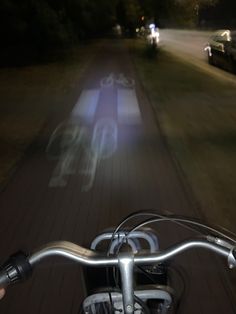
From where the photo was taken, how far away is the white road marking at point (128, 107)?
11.3 metres

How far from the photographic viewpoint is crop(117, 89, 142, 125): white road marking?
11305 mm

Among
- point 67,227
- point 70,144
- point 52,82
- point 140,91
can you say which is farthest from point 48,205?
point 52,82

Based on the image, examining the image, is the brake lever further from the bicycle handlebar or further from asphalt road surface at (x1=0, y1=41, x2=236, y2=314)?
asphalt road surface at (x1=0, y1=41, x2=236, y2=314)

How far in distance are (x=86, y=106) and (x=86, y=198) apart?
23.6 feet

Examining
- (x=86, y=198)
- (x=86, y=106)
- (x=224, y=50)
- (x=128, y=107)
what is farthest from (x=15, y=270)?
(x=224, y=50)

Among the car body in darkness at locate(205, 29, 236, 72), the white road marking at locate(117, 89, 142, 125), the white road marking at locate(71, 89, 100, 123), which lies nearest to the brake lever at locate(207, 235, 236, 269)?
the white road marking at locate(117, 89, 142, 125)

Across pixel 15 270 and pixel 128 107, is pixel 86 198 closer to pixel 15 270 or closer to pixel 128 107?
pixel 15 270

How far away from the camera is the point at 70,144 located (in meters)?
9.16

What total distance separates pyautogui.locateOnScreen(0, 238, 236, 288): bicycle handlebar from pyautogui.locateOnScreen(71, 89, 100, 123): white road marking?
9205 mm

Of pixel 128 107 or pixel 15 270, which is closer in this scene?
pixel 15 270

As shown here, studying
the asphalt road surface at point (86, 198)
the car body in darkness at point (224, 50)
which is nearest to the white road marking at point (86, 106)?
the asphalt road surface at point (86, 198)

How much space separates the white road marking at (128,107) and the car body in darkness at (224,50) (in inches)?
224

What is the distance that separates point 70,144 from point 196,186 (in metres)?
3.34

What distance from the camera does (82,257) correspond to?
81.9 inches
